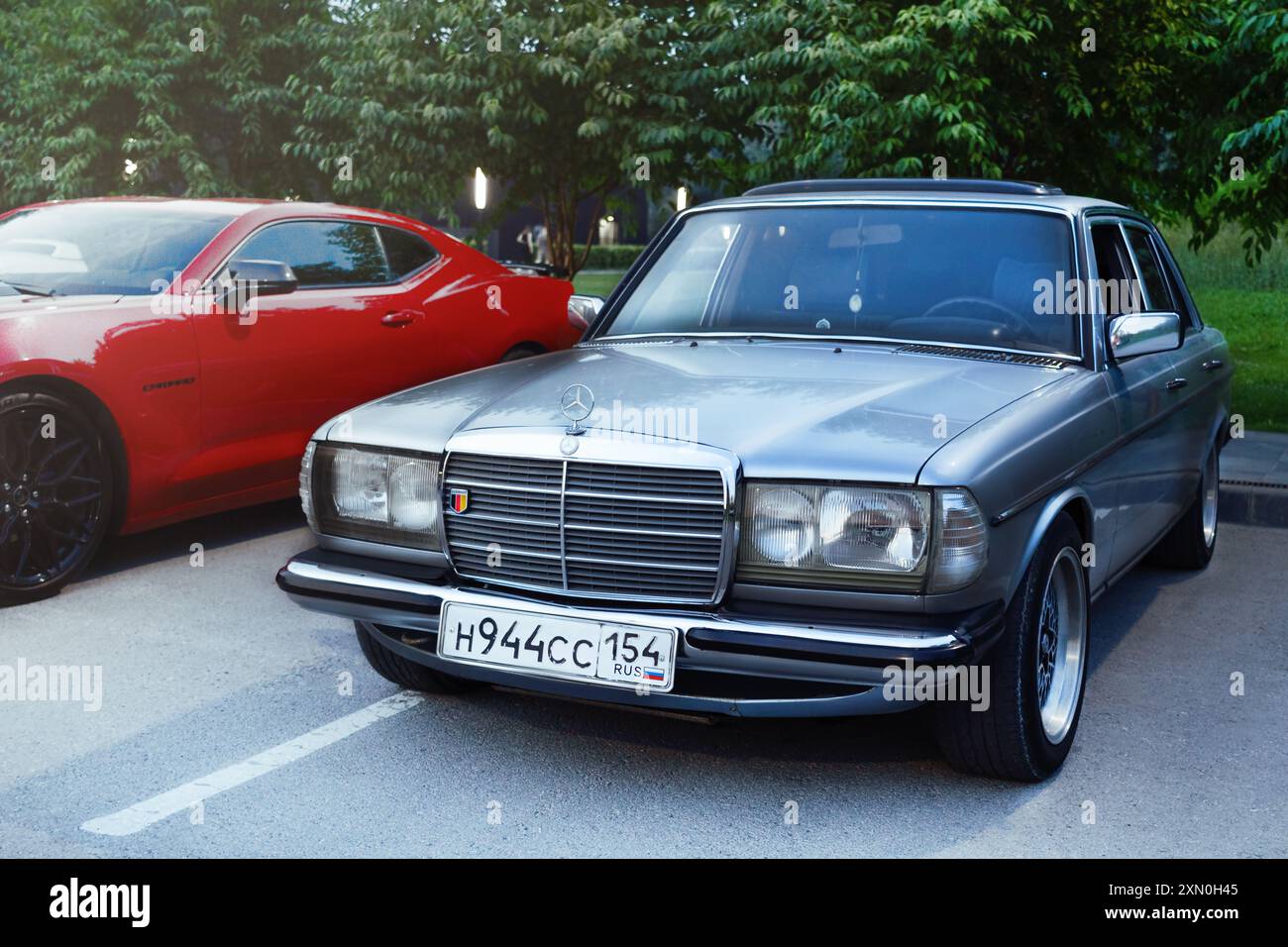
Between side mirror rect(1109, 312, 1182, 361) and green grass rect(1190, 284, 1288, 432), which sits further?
green grass rect(1190, 284, 1288, 432)

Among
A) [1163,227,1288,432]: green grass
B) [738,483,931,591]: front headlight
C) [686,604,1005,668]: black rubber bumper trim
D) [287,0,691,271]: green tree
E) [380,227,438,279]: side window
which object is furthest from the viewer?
[1163,227,1288,432]: green grass

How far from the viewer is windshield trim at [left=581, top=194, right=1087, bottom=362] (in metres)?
4.42

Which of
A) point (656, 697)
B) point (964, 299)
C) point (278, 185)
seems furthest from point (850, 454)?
point (278, 185)

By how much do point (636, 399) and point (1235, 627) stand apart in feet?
9.89

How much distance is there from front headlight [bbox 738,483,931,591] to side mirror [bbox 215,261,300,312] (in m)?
3.48

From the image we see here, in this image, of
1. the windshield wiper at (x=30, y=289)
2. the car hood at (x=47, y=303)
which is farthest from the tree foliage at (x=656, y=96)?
the windshield wiper at (x=30, y=289)

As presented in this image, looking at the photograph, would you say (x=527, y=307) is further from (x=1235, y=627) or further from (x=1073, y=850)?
(x=1073, y=850)

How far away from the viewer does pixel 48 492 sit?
5.55m

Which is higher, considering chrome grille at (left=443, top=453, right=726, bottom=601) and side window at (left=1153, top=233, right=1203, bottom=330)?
side window at (left=1153, top=233, right=1203, bottom=330)

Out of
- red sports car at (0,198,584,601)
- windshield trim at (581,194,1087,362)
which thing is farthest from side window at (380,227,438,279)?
windshield trim at (581,194,1087,362)

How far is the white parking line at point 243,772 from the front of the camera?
3.53m

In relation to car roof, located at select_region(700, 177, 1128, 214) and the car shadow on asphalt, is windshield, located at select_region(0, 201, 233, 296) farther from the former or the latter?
car roof, located at select_region(700, 177, 1128, 214)

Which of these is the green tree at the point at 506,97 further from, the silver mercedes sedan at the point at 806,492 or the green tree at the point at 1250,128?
the silver mercedes sedan at the point at 806,492
